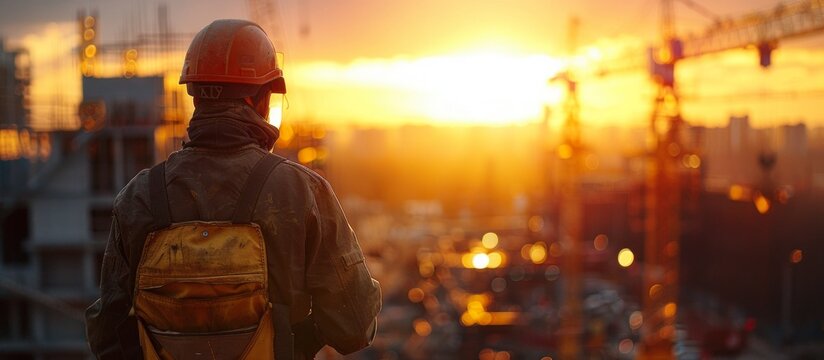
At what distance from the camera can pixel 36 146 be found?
16875 millimetres

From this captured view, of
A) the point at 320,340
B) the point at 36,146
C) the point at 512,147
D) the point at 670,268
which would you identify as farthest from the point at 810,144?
the point at 512,147

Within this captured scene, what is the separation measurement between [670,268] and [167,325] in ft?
88.9

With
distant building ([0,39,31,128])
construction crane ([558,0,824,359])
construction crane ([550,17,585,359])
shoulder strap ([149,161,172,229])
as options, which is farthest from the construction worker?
construction crane ([550,17,585,359])

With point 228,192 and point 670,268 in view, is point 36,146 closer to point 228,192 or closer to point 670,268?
point 228,192

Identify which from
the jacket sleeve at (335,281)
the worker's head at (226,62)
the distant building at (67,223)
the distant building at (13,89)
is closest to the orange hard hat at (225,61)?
the worker's head at (226,62)

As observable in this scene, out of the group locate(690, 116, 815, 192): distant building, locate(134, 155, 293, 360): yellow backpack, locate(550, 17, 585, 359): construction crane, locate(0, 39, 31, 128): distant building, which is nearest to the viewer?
locate(134, 155, 293, 360): yellow backpack

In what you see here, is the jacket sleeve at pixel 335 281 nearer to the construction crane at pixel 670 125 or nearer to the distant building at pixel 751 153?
the distant building at pixel 751 153

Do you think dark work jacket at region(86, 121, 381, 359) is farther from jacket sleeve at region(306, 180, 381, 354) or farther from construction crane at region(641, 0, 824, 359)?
construction crane at region(641, 0, 824, 359)

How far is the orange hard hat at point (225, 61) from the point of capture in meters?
Answer: 2.19

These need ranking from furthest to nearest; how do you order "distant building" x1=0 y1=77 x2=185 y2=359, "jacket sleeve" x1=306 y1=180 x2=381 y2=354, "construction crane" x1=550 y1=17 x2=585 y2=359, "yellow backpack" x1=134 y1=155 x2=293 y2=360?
1. "construction crane" x1=550 y1=17 x2=585 y2=359
2. "distant building" x1=0 y1=77 x2=185 y2=359
3. "jacket sleeve" x1=306 y1=180 x2=381 y2=354
4. "yellow backpack" x1=134 y1=155 x2=293 y2=360

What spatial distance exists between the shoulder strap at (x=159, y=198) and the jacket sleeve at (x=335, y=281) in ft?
1.04

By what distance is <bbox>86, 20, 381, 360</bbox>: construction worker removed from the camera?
2.07m

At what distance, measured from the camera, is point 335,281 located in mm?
2162

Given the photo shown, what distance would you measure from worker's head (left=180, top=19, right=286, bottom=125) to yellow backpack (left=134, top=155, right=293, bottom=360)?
0.72 ft
